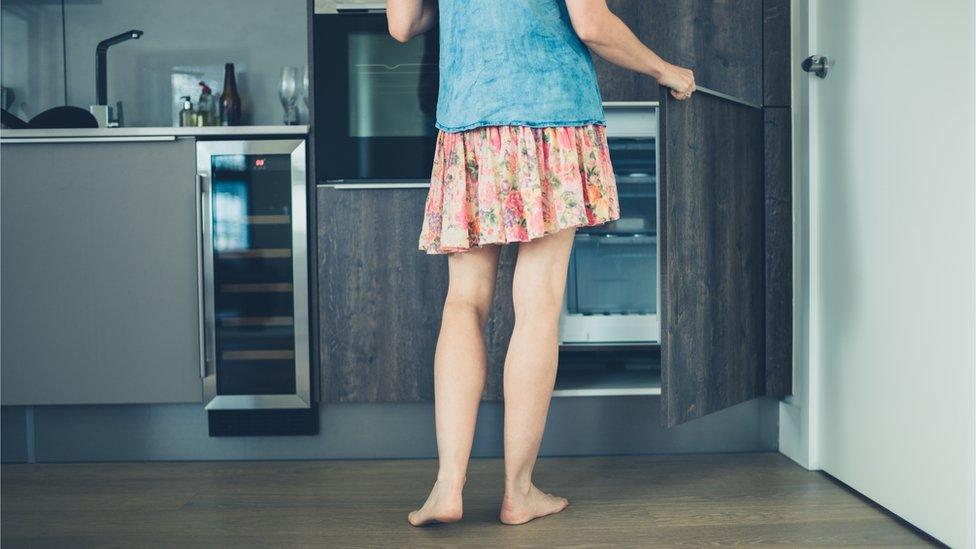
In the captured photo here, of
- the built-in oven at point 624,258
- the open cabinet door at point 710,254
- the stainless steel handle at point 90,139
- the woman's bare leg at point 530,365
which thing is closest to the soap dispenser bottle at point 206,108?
the stainless steel handle at point 90,139

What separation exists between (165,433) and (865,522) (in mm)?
1689

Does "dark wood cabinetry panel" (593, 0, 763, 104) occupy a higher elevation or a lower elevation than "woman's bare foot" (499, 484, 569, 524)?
higher

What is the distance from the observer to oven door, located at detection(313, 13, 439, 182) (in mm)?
2148

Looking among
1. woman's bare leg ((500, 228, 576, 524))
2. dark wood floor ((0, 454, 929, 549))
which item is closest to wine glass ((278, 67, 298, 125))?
dark wood floor ((0, 454, 929, 549))

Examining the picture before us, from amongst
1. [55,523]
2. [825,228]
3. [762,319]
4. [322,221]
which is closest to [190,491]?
[55,523]

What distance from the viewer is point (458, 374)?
5.35 ft

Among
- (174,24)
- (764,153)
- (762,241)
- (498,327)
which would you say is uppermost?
(174,24)

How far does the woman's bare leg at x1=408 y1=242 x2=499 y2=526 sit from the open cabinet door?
391mm

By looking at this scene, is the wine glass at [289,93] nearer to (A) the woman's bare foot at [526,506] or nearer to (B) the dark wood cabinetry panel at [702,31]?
(B) the dark wood cabinetry panel at [702,31]

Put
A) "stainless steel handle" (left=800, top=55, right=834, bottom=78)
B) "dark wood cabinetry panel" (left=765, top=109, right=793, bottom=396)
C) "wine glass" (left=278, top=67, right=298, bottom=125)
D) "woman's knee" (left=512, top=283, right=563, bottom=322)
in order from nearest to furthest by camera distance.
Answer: "woman's knee" (left=512, top=283, right=563, bottom=322)
"stainless steel handle" (left=800, top=55, right=834, bottom=78)
"dark wood cabinetry panel" (left=765, top=109, right=793, bottom=396)
"wine glass" (left=278, top=67, right=298, bottom=125)

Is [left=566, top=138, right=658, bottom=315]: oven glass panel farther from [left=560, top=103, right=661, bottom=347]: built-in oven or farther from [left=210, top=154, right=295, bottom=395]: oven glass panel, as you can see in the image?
[left=210, top=154, right=295, bottom=395]: oven glass panel

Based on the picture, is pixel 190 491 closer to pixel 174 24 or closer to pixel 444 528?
pixel 444 528

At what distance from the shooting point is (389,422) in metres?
2.23

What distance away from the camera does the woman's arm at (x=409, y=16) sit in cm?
167
